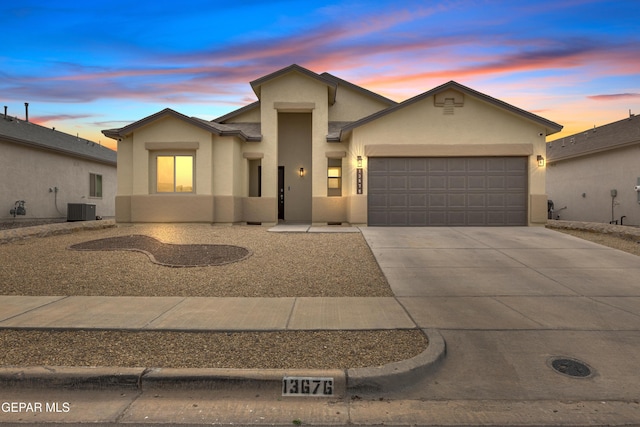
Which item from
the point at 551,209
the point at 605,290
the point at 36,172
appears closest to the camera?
the point at 605,290

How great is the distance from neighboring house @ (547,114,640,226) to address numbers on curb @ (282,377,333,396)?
2209 centimetres

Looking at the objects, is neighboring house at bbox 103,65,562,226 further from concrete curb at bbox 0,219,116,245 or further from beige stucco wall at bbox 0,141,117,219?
beige stucco wall at bbox 0,141,117,219

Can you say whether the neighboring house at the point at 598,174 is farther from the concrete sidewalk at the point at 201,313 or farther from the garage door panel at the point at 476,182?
the concrete sidewalk at the point at 201,313

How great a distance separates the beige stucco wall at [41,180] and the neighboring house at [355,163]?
21.5 ft

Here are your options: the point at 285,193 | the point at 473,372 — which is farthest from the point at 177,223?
the point at 473,372

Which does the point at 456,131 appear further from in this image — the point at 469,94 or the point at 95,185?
the point at 95,185

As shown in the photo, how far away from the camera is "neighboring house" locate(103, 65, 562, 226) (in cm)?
1608

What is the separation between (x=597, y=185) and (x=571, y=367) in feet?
73.7

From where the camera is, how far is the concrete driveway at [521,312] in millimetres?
4207

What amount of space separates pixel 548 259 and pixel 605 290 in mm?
2577

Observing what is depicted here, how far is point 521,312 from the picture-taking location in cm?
638

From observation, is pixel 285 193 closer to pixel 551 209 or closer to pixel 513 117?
pixel 513 117

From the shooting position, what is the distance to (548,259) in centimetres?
1020

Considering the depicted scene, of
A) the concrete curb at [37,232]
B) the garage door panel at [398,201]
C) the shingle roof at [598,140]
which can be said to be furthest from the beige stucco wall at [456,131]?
the concrete curb at [37,232]
